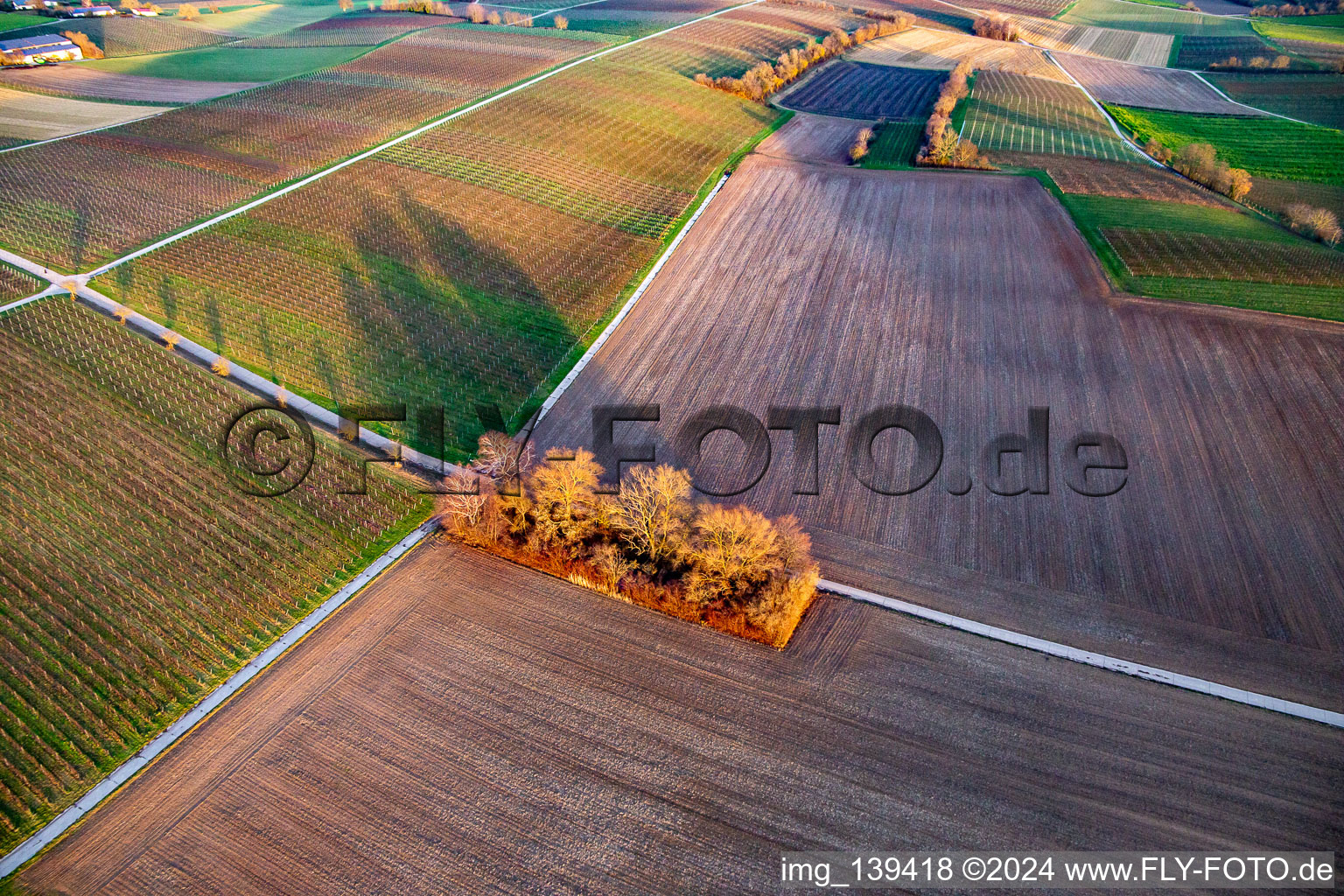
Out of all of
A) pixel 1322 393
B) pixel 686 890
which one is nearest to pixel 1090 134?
pixel 1322 393

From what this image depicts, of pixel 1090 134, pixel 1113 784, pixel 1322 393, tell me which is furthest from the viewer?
pixel 1090 134

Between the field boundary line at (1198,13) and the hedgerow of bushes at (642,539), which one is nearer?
the hedgerow of bushes at (642,539)

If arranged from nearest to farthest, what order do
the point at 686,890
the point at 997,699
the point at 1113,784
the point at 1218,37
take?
the point at 686,890 → the point at 1113,784 → the point at 997,699 → the point at 1218,37

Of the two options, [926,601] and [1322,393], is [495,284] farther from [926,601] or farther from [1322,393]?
[1322,393]

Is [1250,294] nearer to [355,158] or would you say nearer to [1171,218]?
[1171,218]

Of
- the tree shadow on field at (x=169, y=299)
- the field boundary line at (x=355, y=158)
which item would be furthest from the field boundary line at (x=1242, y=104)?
the tree shadow on field at (x=169, y=299)

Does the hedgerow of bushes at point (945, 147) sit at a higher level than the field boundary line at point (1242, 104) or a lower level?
lower

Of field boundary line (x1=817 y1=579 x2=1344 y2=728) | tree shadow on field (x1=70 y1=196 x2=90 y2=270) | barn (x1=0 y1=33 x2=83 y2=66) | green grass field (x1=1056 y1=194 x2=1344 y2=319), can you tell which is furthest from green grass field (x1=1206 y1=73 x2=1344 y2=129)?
barn (x1=0 y1=33 x2=83 y2=66)

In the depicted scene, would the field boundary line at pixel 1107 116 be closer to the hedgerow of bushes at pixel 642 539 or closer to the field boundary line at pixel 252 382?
the hedgerow of bushes at pixel 642 539
